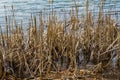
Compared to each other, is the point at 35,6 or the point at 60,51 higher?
the point at 35,6

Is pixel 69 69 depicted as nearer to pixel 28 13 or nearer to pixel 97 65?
pixel 97 65

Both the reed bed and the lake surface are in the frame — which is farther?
the lake surface

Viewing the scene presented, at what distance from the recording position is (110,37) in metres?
6.77

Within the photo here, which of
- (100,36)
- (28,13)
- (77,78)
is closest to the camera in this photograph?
(77,78)

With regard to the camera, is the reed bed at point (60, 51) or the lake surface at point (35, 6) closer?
the reed bed at point (60, 51)

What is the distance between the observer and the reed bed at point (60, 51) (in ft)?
19.3

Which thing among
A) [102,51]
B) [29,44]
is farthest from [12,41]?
[102,51]

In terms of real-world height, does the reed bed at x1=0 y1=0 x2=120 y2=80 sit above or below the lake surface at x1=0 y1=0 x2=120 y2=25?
below

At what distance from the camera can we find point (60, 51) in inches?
263

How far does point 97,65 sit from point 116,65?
0.49 metres

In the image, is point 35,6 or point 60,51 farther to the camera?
point 35,6

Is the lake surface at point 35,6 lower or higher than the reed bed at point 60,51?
higher

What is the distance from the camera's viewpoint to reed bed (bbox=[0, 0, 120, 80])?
19.3 feet

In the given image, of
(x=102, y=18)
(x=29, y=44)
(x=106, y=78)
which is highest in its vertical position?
(x=102, y=18)
